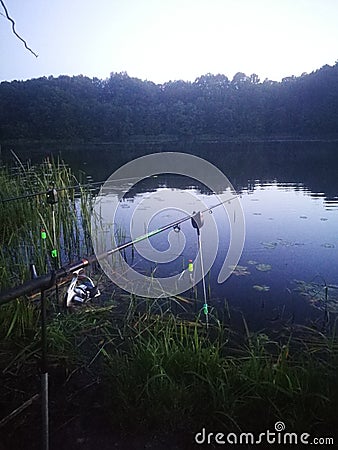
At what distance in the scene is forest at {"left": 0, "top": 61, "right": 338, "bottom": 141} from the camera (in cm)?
3080

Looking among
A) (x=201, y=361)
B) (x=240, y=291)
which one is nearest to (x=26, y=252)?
(x=240, y=291)

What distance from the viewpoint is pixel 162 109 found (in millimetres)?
36625

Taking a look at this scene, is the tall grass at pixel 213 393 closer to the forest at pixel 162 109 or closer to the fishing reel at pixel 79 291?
the fishing reel at pixel 79 291

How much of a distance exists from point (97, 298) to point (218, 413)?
155cm

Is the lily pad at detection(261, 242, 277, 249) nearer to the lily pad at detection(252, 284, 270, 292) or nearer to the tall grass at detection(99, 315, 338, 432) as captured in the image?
the lily pad at detection(252, 284, 270, 292)

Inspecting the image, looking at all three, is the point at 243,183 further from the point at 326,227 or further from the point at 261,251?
the point at 261,251

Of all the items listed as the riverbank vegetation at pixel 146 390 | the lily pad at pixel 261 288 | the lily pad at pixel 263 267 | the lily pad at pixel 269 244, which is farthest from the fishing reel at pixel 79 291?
the lily pad at pixel 269 244

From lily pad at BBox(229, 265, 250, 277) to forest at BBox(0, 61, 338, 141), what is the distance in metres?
28.6

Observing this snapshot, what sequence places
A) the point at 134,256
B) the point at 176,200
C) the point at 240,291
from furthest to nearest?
the point at 176,200
the point at 134,256
the point at 240,291

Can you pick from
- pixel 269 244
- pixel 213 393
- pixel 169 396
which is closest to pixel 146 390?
pixel 169 396

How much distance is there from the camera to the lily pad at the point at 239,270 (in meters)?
3.50

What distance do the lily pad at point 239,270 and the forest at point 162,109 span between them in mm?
28584

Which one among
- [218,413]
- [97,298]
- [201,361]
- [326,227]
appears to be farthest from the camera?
[326,227]

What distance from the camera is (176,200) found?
24.1ft
